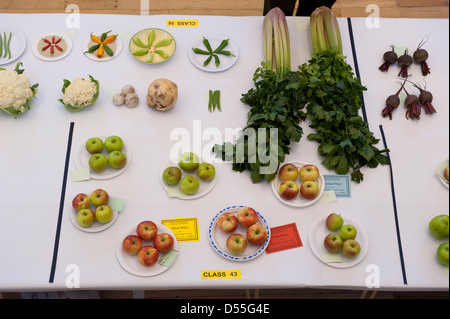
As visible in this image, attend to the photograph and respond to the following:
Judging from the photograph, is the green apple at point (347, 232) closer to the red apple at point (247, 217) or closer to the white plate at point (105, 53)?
the red apple at point (247, 217)

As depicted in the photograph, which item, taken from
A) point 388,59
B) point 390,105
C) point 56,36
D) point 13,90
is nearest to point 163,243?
point 13,90

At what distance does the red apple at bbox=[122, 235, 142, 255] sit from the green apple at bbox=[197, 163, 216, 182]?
15.5 inches

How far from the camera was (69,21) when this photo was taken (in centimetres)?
229

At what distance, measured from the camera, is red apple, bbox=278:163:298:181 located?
1.74m

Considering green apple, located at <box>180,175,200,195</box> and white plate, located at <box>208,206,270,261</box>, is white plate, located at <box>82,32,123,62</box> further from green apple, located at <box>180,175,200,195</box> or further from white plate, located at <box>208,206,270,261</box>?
white plate, located at <box>208,206,270,261</box>

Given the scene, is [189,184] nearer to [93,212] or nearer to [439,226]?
[93,212]

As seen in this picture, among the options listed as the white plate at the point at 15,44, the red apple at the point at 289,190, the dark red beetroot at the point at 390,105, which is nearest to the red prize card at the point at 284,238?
the red apple at the point at 289,190

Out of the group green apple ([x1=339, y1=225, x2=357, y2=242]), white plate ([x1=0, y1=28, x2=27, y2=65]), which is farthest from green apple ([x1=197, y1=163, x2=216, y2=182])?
white plate ([x1=0, y1=28, x2=27, y2=65])

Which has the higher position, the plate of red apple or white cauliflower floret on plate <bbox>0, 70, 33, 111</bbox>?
white cauliflower floret on plate <bbox>0, 70, 33, 111</bbox>

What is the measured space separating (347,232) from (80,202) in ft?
3.68


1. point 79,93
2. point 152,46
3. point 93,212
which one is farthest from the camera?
point 152,46

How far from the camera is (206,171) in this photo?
5.70ft
